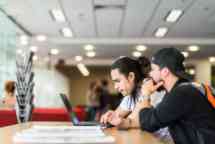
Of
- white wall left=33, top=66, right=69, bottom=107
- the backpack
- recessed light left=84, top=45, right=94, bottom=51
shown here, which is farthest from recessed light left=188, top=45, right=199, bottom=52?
the backpack

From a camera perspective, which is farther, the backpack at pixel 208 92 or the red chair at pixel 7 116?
the red chair at pixel 7 116

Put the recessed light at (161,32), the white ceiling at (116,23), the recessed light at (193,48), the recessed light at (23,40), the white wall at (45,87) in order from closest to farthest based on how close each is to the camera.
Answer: the white ceiling at (116,23) → the recessed light at (161,32) → the recessed light at (23,40) → the recessed light at (193,48) → the white wall at (45,87)

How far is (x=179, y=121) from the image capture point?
1761mm

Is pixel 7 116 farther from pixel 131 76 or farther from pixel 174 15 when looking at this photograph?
pixel 174 15

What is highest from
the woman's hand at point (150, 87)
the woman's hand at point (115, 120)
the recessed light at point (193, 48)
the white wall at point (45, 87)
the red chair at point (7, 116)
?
the recessed light at point (193, 48)

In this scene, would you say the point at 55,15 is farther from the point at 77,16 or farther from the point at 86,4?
the point at 86,4

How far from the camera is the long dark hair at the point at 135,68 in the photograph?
8.47 ft

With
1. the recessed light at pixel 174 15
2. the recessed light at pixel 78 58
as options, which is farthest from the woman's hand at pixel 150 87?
the recessed light at pixel 78 58

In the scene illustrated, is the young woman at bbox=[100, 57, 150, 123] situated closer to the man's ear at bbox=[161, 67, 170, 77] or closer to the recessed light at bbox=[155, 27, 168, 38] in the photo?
the man's ear at bbox=[161, 67, 170, 77]

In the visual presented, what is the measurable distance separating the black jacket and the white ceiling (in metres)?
4.85

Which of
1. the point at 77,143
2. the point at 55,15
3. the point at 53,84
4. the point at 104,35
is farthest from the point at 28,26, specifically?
the point at 77,143

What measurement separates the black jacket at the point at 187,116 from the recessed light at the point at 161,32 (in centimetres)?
731

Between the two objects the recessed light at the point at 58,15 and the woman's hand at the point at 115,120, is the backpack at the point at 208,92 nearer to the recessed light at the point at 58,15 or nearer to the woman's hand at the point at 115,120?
the woman's hand at the point at 115,120

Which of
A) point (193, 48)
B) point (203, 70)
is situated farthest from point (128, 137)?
point (203, 70)
